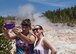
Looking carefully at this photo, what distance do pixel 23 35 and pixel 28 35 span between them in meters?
0.25

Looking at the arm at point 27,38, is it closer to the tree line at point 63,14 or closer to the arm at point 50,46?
the arm at point 50,46

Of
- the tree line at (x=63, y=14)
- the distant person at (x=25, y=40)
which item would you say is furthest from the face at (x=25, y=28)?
the tree line at (x=63, y=14)

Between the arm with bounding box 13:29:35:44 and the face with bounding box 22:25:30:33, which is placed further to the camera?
the face with bounding box 22:25:30:33

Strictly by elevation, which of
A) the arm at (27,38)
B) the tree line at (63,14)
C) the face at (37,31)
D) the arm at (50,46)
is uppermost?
the face at (37,31)

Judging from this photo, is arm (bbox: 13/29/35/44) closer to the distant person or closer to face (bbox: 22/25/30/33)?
the distant person

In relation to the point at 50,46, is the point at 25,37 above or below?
above

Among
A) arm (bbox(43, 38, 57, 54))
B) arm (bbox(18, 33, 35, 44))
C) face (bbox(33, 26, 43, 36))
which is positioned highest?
face (bbox(33, 26, 43, 36))

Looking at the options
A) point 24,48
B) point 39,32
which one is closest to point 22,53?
point 24,48

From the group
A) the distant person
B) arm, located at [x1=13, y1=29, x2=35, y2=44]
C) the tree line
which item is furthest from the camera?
the tree line

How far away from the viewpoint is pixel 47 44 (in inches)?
183

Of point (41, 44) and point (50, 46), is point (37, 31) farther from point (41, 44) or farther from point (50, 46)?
point (50, 46)

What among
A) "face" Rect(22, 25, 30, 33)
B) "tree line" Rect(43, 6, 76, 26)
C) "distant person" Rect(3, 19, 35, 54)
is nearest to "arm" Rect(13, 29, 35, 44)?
"distant person" Rect(3, 19, 35, 54)

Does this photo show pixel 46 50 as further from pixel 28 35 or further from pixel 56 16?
pixel 56 16

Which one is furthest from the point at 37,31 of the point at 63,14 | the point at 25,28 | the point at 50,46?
the point at 63,14
